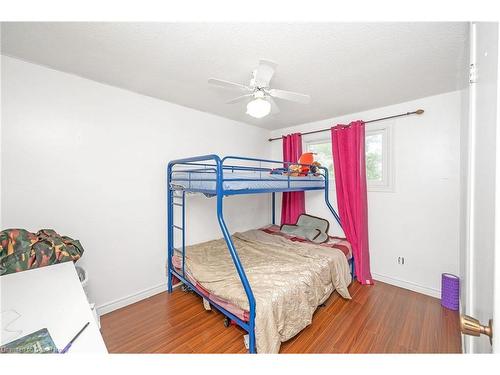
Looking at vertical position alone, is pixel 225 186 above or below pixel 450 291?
above

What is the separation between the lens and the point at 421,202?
2.45m

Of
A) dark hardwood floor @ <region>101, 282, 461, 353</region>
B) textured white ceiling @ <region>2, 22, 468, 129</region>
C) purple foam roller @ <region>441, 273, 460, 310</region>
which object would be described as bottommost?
dark hardwood floor @ <region>101, 282, 461, 353</region>

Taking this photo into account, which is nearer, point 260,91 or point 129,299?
point 260,91

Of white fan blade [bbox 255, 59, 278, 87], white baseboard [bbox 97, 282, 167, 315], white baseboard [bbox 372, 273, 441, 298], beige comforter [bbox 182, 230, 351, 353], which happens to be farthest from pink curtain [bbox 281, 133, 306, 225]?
white baseboard [bbox 97, 282, 167, 315]

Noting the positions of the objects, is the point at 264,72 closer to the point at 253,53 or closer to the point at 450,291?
the point at 253,53

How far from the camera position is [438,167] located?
91.7 inches

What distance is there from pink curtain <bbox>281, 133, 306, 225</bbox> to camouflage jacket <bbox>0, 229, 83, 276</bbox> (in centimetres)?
292

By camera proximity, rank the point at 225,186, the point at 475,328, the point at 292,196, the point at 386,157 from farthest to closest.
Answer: the point at 292,196 < the point at 386,157 < the point at 225,186 < the point at 475,328

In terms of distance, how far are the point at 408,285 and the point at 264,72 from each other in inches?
118

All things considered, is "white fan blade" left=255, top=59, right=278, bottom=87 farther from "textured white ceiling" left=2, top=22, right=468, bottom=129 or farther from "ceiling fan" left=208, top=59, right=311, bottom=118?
"textured white ceiling" left=2, top=22, right=468, bottom=129

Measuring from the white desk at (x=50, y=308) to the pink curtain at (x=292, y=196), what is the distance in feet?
9.83

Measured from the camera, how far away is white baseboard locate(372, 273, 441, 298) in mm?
2355

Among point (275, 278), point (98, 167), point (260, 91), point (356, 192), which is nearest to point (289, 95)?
point (260, 91)
